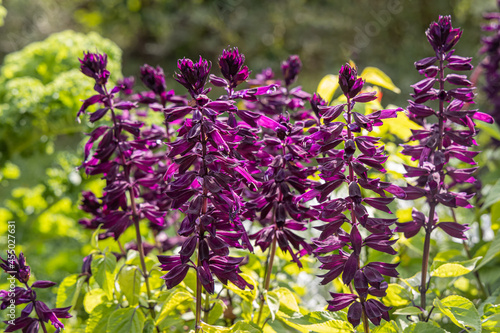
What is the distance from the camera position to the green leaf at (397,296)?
0.80m

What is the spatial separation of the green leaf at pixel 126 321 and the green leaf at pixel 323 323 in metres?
0.24

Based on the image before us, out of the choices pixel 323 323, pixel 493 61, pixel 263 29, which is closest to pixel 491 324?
pixel 323 323

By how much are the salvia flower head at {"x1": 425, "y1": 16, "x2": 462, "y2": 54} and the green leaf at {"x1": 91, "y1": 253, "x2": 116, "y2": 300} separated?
2.13 feet

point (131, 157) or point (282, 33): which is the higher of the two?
point (282, 33)

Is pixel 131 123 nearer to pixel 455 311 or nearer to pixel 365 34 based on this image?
pixel 455 311

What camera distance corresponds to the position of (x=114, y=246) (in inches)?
41.6

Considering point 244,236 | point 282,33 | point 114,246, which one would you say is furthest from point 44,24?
point 244,236

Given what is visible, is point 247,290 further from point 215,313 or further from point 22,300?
point 22,300

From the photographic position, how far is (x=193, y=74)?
624 millimetres

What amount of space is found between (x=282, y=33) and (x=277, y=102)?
4082 mm

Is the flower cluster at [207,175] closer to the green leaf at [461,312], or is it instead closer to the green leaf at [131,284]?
the green leaf at [131,284]

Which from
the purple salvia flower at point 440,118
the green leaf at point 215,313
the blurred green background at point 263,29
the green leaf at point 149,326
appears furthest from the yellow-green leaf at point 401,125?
the blurred green background at point 263,29

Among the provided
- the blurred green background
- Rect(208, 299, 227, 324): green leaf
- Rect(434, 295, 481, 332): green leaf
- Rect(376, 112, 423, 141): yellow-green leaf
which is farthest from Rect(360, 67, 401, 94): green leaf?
the blurred green background

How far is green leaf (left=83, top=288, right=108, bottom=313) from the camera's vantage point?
0.90 meters
